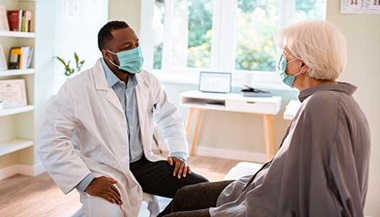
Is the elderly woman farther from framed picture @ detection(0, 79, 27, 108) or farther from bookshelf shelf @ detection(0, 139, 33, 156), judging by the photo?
framed picture @ detection(0, 79, 27, 108)

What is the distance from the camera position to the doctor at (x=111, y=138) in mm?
1957

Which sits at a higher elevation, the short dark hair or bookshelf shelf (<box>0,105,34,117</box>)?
the short dark hair

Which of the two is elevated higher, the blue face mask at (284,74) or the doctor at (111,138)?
the blue face mask at (284,74)

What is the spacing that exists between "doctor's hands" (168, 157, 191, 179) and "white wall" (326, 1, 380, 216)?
44.7 inches

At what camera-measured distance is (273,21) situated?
466 centimetres

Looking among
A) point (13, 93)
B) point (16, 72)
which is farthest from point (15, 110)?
point (16, 72)

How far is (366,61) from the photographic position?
2.60 m

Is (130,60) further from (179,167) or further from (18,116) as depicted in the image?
(18,116)

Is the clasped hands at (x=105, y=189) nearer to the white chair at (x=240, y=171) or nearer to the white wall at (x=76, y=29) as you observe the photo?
the white chair at (x=240, y=171)

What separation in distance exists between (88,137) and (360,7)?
166 cm

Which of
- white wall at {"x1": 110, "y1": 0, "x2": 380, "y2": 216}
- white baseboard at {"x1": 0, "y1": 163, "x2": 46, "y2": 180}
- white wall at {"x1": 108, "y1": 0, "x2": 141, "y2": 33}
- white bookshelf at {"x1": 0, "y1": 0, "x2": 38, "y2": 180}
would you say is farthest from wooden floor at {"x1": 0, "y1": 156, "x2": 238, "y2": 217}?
white wall at {"x1": 108, "y1": 0, "x2": 141, "y2": 33}

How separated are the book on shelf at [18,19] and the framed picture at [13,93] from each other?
41 centimetres

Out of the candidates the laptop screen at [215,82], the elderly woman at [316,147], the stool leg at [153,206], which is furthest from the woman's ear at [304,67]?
the laptop screen at [215,82]

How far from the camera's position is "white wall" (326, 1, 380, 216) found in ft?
8.45
